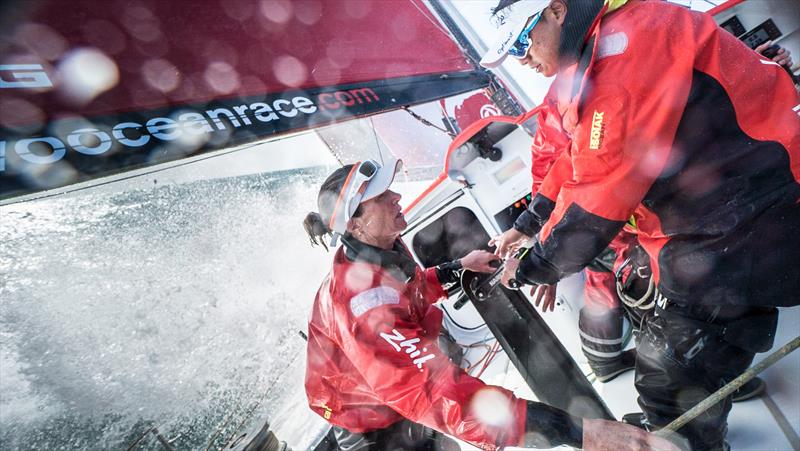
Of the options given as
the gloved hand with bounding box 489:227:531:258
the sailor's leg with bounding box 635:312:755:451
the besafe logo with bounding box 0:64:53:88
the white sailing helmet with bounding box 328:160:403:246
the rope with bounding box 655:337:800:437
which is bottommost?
the sailor's leg with bounding box 635:312:755:451

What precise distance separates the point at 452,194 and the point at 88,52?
220 cm

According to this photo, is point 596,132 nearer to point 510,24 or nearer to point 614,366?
point 510,24

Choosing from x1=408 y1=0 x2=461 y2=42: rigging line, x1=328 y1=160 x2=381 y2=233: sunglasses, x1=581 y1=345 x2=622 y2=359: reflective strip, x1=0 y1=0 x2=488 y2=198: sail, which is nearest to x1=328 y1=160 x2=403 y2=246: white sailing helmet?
x1=328 y1=160 x2=381 y2=233: sunglasses

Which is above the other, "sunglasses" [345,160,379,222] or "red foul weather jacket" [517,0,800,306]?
"sunglasses" [345,160,379,222]

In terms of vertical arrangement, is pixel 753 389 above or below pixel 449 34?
below

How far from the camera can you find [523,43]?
3.83ft

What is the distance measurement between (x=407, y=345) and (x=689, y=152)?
1.05m

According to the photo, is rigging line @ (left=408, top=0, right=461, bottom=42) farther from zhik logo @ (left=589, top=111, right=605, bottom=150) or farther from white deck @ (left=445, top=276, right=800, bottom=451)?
white deck @ (left=445, top=276, right=800, bottom=451)

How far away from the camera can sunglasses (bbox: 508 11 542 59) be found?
1.11 metres

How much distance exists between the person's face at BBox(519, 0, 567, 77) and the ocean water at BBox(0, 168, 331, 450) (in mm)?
3203

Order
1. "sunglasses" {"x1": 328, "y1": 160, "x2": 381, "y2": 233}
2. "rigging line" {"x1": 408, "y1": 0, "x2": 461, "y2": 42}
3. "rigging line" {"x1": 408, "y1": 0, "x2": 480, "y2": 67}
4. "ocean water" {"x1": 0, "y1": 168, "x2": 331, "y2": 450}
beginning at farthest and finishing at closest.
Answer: "ocean water" {"x1": 0, "y1": 168, "x2": 331, "y2": 450} → "rigging line" {"x1": 408, "y1": 0, "x2": 480, "y2": 67} → "rigging line" {"x1": 408, "y1": 0, "x2": 461, "y2": 42} → "sunglasses" {"x1": 328, "y1": 160, "x2": 381, "y2": 233}

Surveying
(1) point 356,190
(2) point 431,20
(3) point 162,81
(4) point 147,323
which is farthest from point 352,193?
(4) point 147,323

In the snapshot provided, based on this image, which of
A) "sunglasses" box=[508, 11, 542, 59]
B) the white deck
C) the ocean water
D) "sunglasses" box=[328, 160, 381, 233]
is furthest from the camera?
the ocean water

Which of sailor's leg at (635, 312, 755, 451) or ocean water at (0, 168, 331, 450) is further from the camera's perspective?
ocean water at (0, 168, 331, 450)
